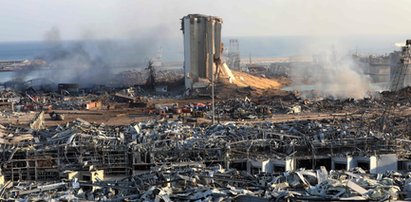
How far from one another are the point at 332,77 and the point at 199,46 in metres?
12.3

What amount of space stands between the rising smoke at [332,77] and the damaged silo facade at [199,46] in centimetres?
571

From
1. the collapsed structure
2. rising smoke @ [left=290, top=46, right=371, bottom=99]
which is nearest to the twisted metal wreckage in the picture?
the collapsed structure

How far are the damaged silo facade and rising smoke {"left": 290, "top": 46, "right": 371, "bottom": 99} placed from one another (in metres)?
5.71

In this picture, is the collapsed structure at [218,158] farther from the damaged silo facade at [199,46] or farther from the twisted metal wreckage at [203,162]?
the damaged silo facade at [199,46]

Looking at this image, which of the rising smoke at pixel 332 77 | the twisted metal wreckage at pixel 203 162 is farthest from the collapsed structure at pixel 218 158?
the rising smoke at pixel 332 77

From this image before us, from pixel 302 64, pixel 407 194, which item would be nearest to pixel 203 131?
pixel 407 194

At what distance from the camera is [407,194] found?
9.53 meters

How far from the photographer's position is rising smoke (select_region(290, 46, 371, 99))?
1444 inches

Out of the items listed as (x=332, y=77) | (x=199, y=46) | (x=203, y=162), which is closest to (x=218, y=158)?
(x=203, y=162)

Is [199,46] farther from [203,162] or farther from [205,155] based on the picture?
[203,162]

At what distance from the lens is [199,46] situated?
36938 millimetres

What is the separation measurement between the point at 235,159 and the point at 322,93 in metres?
21.8

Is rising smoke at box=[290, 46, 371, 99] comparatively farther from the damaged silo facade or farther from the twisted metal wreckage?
the twisted metal wreckage

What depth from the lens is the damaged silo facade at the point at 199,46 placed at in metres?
36.6
